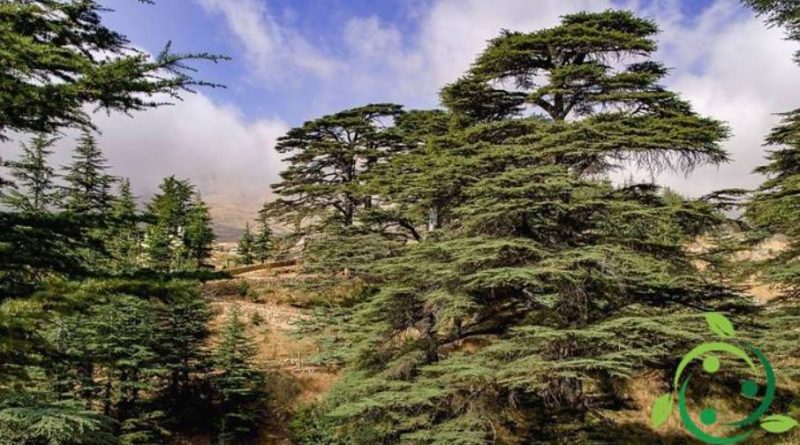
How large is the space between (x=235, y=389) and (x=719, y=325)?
15864 mm

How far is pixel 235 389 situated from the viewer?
18.4 m

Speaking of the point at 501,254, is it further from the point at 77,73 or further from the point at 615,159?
the point at 77,73

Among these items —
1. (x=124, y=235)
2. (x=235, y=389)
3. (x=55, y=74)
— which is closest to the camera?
(x=55, y=74)

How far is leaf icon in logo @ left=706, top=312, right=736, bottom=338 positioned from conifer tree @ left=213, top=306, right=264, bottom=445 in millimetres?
15288

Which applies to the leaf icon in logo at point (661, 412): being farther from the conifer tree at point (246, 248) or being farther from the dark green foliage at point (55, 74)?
the conifer tree at point (246, 248)

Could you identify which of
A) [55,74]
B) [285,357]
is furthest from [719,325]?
[285,357]

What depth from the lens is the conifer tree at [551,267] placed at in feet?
33.9

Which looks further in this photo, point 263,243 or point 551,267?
point 263,243

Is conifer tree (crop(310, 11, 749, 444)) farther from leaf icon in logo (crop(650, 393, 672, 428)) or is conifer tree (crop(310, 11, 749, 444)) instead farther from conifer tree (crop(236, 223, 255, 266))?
conifer tree (crop(236, 223, 255, 266))

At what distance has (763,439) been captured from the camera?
12094mm

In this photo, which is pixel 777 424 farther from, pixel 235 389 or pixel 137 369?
pixel 137 369

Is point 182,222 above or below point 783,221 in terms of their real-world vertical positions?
above

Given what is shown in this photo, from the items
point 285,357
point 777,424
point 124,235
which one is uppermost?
point 124,235

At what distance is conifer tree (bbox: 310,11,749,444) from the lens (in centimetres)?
1034
